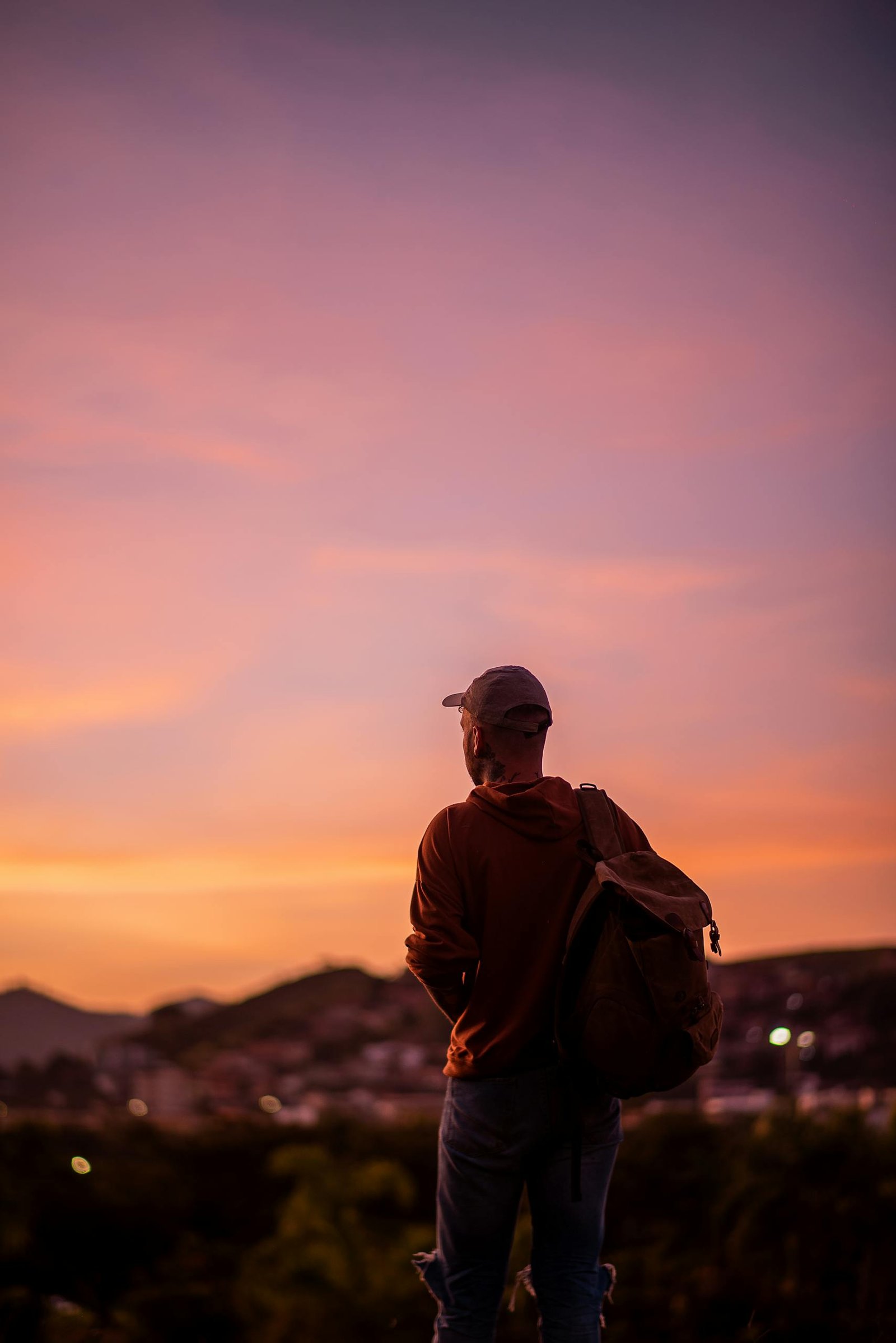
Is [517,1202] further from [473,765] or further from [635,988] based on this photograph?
[473,765]

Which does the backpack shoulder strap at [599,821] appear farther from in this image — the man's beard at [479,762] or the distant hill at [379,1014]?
the distant hill at [379,1014]

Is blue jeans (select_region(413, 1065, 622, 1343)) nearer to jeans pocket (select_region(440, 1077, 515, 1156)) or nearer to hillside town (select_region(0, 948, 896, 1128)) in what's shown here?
jeans pocket (select_region(440, 1077, 515, 1156))

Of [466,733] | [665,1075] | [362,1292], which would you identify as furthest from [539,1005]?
[362,1292]

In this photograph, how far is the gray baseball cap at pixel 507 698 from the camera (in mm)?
2967

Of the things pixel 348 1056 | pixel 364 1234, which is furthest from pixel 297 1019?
pixel 364 1234

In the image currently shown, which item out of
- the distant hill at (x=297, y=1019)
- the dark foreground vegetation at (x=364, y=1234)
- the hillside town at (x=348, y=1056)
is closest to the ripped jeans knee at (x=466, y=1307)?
the dark foreground vegetation at (x=364, y=1234)

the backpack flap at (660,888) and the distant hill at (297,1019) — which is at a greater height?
the backpack flap at (660,888)

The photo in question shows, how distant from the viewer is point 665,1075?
8.91ft

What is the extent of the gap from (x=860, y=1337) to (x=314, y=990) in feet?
62.3

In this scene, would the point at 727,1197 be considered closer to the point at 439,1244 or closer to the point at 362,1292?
the point at 362,1292

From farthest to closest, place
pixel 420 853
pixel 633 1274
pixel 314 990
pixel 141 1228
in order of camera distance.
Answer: pixel 314 990
pixel 141 1228
pixel 633 1274
pixel 420 853

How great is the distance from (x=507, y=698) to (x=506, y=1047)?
87cm

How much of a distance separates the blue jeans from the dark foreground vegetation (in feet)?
8.80

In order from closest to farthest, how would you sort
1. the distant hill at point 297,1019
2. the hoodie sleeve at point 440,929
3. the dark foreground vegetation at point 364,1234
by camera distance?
the hoodie sleeve at point 440,929
the dark foreground vegetation at point 364,1234
the distant hill at point 297,1019
